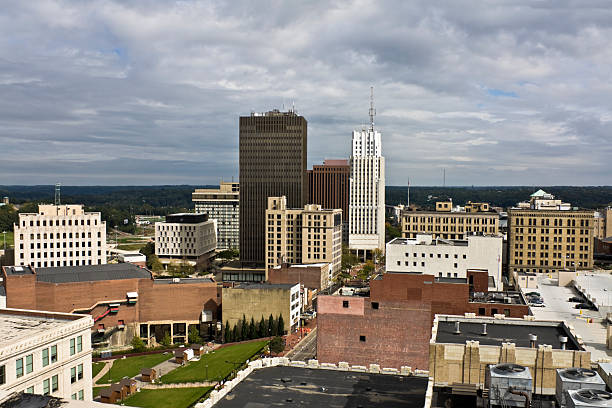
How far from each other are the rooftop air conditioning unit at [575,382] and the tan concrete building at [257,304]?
99258 mm

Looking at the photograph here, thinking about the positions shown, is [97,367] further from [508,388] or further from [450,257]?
[508,388]

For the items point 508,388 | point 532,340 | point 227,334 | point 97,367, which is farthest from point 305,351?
point 508,388

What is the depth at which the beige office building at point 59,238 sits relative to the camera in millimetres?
158000

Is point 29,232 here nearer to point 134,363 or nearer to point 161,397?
point 134,363

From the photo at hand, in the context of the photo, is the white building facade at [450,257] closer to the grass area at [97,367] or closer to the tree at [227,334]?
the tree at [227,334]

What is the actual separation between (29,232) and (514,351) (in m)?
150

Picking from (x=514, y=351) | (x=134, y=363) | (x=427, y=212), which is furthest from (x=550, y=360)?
(x=427, y=212)

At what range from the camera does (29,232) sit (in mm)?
157750

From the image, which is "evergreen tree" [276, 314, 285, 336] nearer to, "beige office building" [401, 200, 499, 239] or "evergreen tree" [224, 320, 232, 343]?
"evergreen tree" [224, 320, 232, 343]

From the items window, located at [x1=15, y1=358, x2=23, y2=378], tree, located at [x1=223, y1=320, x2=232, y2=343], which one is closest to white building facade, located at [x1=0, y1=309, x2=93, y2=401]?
window, located at [x1=15, y1=358, x2=23, y2=378]

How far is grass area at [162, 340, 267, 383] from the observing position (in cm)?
10306

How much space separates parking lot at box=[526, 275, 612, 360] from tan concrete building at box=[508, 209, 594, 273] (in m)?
53.4

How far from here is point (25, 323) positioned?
63.7 meters

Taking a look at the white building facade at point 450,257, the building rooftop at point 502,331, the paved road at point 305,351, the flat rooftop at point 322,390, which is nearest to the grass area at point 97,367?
the paved road at point 305,351
